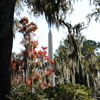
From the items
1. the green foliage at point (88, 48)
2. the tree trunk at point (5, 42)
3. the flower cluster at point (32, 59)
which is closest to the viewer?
the tree trunk at point (5, 42)

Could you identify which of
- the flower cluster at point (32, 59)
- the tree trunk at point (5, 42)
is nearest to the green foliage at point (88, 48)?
the flower cluster at point (32, 59)

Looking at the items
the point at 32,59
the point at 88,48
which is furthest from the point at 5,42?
the point at 32,59

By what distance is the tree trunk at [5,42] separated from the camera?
393cm

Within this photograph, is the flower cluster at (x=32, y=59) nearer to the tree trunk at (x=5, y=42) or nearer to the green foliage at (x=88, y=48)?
the green foliage at (x=88, y=48)

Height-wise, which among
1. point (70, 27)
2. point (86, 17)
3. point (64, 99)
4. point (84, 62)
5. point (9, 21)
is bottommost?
point (64, 99)

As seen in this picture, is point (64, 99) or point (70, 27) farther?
point (70, 27)

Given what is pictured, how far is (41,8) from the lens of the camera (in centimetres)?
660

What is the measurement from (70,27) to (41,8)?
2.55m

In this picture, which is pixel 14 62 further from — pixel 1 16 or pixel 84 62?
pixel 1 16

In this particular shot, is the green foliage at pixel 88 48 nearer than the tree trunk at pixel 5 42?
No

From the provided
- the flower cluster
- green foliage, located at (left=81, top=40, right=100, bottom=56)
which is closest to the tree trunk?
green foliage, located at (left=81, top=40, right=100, bottom=56)

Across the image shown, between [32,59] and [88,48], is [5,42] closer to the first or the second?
[88,48]

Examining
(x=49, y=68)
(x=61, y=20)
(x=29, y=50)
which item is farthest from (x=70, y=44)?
(x=49, y=68)

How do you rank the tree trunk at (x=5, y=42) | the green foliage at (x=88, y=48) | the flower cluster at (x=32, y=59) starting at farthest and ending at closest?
the flower cluster at (x=32, y=59) < the green foliage at (x=88, y=48) < the tree trunk at (x=5, y=42)
